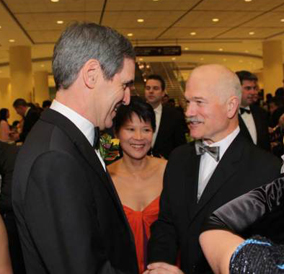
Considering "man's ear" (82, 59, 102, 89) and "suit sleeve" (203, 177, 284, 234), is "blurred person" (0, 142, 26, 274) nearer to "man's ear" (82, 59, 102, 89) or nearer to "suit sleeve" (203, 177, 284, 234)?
"man's ear" (82, 59, 102, 89)

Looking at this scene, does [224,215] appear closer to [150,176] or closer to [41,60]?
[150,176]

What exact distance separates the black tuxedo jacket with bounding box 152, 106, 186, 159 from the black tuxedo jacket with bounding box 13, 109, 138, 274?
3694 mm

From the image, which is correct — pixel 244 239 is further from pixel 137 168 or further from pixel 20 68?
pixel 20 68

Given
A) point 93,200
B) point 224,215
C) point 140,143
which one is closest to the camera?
point 224,215

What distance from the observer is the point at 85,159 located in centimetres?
136

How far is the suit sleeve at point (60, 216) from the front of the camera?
1.20 metres

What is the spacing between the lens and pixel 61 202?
1.20m

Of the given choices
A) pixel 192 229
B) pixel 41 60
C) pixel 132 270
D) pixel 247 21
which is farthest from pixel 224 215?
pixel 41 60

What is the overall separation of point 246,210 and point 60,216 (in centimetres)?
54

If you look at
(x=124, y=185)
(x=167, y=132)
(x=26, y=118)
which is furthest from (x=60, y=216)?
(x=26, y=118)

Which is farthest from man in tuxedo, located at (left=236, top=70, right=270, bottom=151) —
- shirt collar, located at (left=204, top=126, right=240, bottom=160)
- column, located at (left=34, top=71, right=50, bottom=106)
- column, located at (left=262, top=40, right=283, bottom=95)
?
column, located at (left=34, top=71, right=50, bottom=106)

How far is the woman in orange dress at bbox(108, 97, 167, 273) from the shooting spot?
2.79m

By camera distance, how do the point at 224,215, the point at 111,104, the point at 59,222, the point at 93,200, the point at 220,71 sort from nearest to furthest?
1. the point at 224,215
2. the point at 59,222
3. the point at 93,200
4. the point at 111,104
5. the point at 220,71

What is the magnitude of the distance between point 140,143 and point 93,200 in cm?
150
